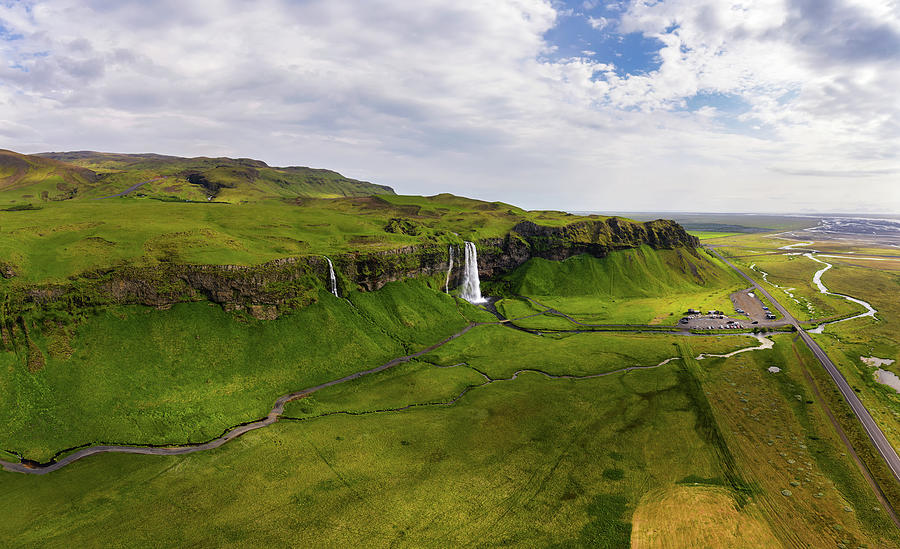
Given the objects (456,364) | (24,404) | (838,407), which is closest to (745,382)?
(838,407)

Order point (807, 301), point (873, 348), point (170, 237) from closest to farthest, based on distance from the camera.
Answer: point (170, 237), point (873, 348), point (807, 301)

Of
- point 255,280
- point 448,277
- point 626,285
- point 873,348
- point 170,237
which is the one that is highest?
point 170,237

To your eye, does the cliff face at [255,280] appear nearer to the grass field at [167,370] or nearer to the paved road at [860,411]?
the grass field at [167,370]

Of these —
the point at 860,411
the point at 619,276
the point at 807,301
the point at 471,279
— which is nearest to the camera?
the point at 860,411

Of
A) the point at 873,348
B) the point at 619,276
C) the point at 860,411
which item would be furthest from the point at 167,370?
the point at 873,348

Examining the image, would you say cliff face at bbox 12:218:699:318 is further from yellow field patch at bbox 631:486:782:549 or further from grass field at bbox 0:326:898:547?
yellow field patch at bbox 631:486:782:549

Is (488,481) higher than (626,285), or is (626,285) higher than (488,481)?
(626,285)

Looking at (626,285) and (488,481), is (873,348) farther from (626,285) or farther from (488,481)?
(488,481)

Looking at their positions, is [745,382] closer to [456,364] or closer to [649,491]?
[649,491]
